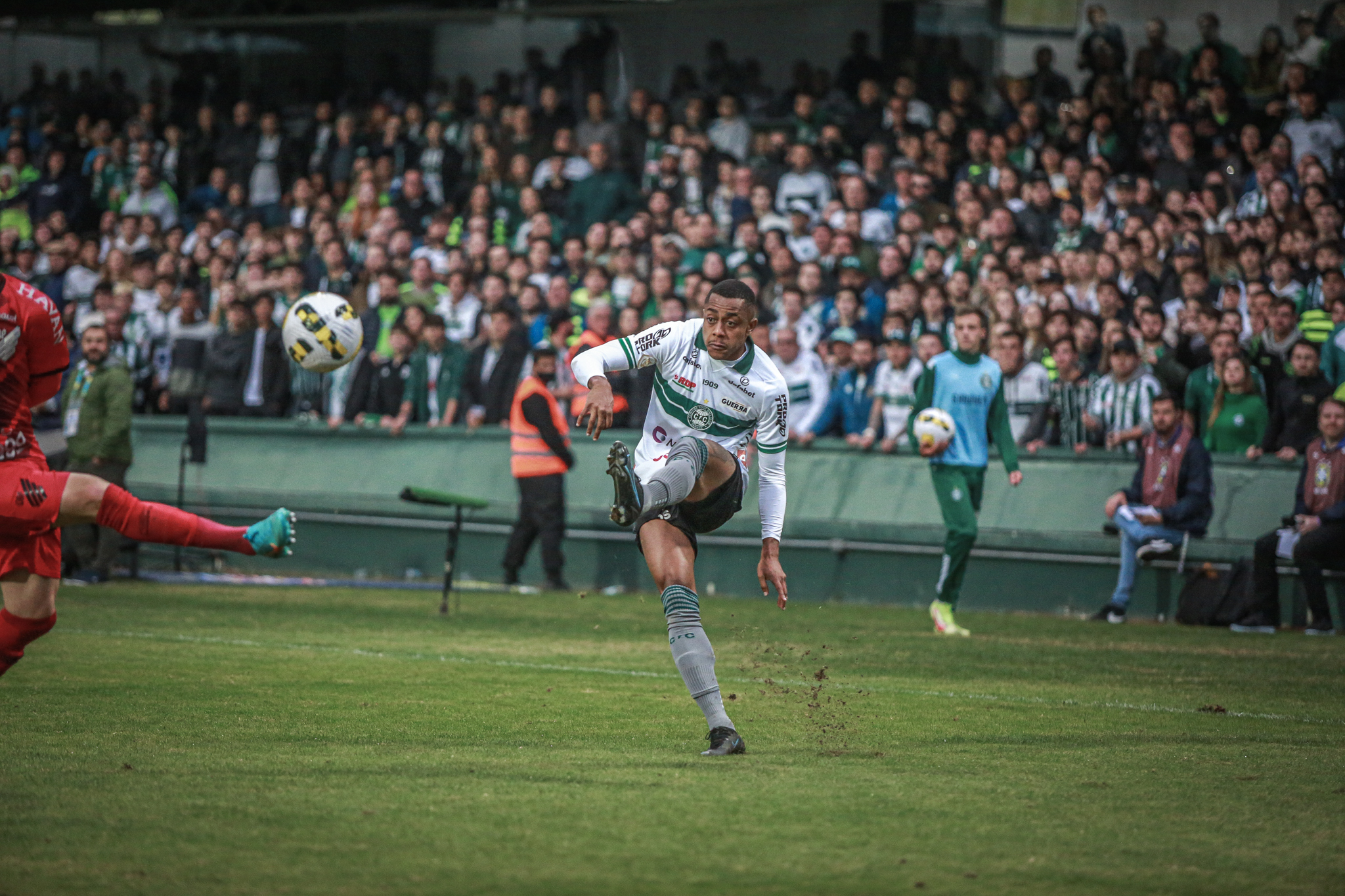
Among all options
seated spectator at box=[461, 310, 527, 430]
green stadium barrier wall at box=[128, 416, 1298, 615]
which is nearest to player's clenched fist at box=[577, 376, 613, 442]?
green stadium barrier wall at box=[128, 416, 1298, 615]

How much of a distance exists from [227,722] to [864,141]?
14366mm

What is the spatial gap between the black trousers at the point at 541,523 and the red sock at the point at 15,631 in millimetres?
9388

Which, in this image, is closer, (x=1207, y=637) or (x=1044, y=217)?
(x=1207, y=637)

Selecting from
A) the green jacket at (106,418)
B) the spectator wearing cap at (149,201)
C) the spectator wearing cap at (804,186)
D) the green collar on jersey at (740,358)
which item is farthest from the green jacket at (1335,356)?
the spectator wearing cap at (149,201)

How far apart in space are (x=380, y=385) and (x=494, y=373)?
171cm

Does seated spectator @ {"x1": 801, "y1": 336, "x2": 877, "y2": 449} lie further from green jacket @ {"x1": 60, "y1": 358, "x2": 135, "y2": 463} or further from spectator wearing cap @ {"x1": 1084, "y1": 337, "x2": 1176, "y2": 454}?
green jacket @ {"x1": 60, "y1": 358, "x2": 135, "y2": 463}

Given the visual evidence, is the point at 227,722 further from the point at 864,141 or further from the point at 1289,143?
the point at 864,141

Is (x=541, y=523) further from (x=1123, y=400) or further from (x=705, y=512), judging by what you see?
(x=705, y=512)

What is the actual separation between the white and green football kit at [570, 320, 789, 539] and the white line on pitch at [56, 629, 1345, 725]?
243cm

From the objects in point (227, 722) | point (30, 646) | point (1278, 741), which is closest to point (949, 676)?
point (1278, 741)

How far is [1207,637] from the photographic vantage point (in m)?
13.6

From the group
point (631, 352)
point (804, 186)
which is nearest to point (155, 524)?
point (631, 352)

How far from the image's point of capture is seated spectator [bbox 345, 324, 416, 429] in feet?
63.0

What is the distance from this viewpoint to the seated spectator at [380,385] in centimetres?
1919
